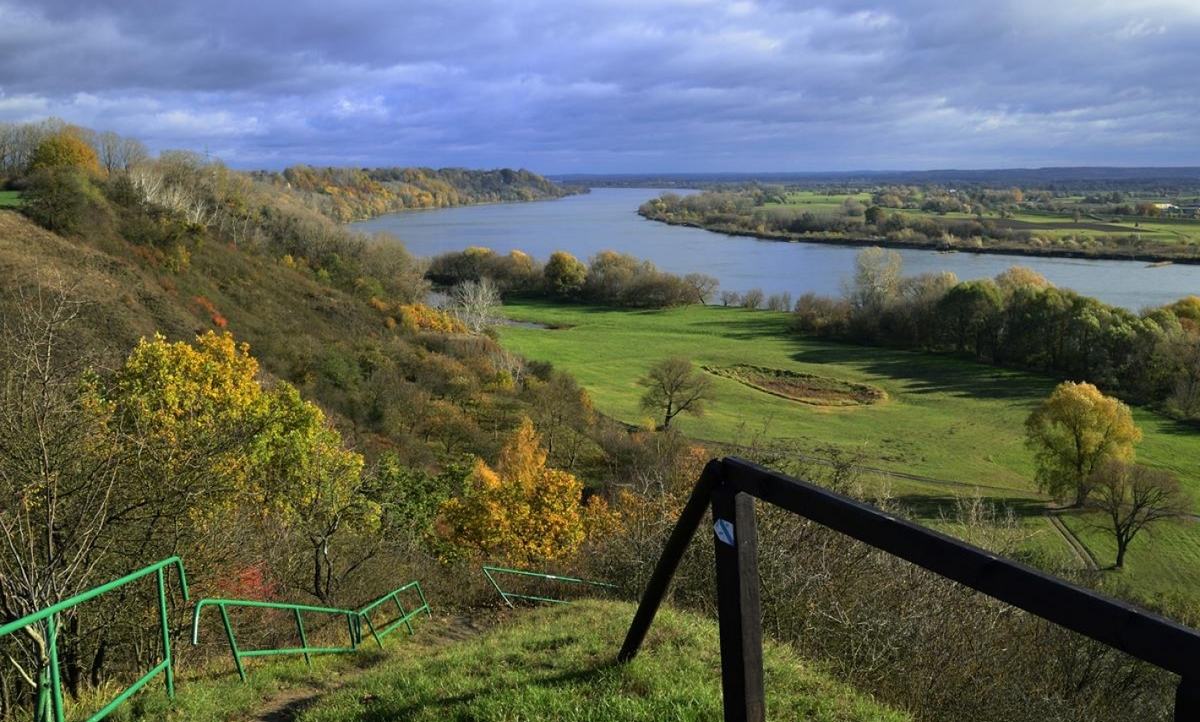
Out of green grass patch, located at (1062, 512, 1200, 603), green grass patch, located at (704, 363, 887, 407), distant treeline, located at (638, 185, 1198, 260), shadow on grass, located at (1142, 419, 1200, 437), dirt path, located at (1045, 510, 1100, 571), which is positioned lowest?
dirt path, located at (1045, 510, 1100, 571)

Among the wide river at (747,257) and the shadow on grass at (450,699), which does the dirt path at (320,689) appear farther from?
the wide river at (747,257)

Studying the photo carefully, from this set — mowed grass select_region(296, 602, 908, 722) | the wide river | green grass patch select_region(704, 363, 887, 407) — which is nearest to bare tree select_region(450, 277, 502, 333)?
green grass patch select_region(704, 363, 887, 407)

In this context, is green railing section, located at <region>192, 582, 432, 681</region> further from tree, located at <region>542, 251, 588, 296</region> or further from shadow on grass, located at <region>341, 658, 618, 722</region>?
tree, located at <region>542, 251, 588, 296</region>

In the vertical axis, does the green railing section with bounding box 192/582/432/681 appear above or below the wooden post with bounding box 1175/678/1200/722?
below

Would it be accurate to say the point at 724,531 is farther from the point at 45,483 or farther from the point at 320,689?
the point at 45,483

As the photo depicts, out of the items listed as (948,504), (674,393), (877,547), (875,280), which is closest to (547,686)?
(877,547)

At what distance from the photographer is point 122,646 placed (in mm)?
7801

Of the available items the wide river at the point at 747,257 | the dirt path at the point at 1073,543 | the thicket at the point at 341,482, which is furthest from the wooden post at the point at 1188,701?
the wide river at the point at 747,257

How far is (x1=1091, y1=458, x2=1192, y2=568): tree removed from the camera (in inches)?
1168

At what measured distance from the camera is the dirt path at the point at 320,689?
4715 mm

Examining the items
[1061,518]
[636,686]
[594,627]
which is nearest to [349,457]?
[594,627]

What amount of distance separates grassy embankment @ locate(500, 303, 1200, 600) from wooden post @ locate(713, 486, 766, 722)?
24.2 metres

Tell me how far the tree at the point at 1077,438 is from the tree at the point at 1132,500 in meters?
2.05

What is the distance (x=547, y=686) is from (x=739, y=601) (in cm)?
172
